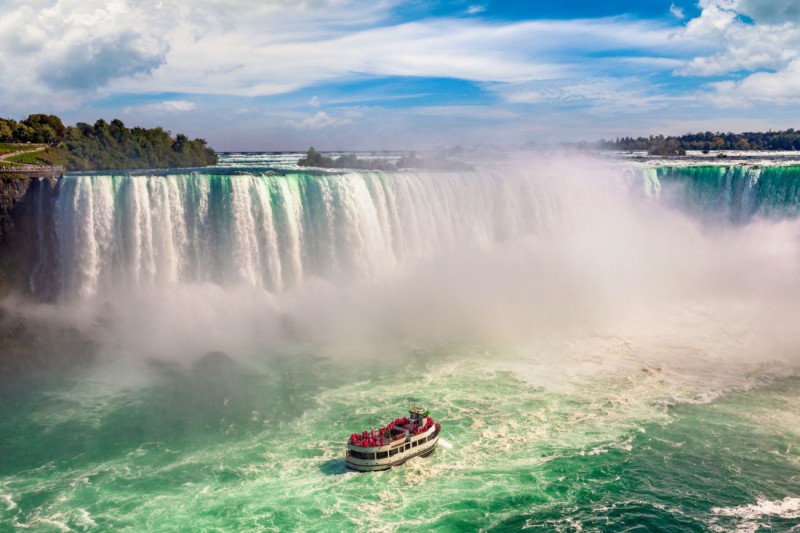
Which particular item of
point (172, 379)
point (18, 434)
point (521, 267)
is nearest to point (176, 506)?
point (18, 434)

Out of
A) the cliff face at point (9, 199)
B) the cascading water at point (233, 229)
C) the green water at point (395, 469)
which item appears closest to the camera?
the green water at point (395, 469)

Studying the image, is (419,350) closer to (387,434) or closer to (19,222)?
(387,434)

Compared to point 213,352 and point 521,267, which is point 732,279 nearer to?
point 521,267

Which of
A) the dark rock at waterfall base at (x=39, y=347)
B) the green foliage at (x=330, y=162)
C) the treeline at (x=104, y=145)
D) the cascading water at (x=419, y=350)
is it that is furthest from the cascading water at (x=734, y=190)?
the treeline at (x=104, y=145)

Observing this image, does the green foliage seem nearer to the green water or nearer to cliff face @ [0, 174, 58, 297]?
cliff face @ [0, 174, 58, 297]

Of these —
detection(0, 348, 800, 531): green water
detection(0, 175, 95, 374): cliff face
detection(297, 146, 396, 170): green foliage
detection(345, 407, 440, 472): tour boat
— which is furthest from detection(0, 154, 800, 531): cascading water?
detection(297, 146, 396, 170): green foliage

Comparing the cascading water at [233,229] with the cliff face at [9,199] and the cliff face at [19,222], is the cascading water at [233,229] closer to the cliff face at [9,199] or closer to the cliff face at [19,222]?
the cliff face at [19,222]

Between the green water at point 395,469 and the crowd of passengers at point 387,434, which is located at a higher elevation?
the crowd of passengers at point 387,434
